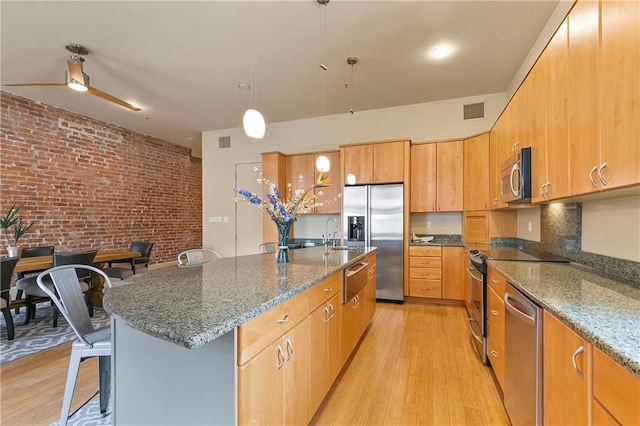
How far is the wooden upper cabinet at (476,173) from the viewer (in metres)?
3.80

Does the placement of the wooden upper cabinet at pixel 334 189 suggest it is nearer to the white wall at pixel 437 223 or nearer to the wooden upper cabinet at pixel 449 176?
the white wall at pixel 437 223

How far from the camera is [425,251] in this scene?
407 centimetres

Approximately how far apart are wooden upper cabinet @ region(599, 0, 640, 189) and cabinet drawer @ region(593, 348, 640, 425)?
736mm

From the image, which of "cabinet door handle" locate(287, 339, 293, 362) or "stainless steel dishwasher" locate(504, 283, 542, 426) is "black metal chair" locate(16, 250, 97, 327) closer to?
"cabinet door handle" locate(287, 339, 293, 362)

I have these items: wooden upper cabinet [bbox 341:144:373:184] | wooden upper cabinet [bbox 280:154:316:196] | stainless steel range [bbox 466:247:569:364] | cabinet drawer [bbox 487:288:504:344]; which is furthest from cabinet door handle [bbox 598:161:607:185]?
wooden upper cabinet [bbox 280:154:316:196]

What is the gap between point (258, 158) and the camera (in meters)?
5.66

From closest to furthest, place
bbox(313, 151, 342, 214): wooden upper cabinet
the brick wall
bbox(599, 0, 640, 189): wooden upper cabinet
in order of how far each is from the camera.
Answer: bbox(599, 0, 640, 189): wooden upper cabinet < the brick wall < bbox(313, 151, 342, 214): wooden upper cabinet

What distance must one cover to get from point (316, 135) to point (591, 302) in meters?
4.55

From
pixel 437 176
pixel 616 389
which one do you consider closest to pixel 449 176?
pixel 437 176

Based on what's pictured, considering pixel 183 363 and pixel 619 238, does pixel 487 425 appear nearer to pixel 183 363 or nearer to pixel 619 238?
pixel 619 238

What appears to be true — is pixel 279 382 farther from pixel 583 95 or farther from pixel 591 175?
pixel 583 95

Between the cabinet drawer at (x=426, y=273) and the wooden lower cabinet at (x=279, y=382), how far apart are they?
294 cm

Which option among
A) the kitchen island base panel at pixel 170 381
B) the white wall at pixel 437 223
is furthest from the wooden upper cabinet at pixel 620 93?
the white wall at pixel 437 223

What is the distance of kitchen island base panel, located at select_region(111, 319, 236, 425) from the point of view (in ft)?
3.24
